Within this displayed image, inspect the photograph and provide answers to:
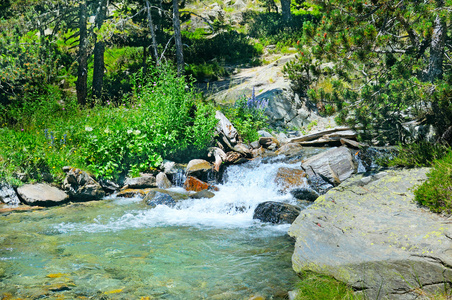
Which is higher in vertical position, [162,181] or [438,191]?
[438,191]

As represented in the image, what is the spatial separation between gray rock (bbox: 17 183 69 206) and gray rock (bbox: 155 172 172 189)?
7.70ft

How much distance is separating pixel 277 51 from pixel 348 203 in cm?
1877

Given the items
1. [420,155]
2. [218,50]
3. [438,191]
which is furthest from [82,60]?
[438,191]

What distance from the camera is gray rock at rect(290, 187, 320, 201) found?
809cm

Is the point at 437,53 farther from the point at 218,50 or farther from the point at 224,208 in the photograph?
the point at 218,50

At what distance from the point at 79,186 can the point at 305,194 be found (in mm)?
5509

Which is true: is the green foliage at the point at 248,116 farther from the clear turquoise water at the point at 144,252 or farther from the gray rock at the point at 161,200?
the gray rock at the point at 161,200

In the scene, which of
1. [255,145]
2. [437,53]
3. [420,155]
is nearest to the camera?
[437,53]

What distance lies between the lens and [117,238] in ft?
19.0

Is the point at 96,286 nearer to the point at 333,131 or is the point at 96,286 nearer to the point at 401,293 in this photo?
the point at 401,293

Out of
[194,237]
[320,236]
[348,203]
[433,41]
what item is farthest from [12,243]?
[433,41]

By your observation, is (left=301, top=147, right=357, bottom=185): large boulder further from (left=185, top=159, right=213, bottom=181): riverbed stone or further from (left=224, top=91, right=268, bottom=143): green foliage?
(left=224, top=91, right=268, bottom=143): green foliage

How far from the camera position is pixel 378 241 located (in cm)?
413

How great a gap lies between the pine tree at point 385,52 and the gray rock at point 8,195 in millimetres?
7012
